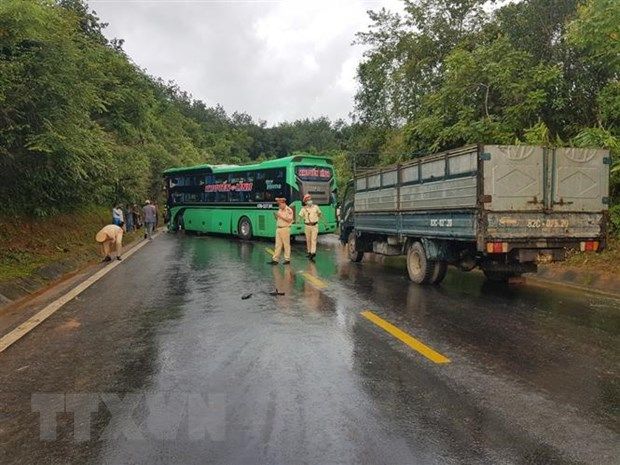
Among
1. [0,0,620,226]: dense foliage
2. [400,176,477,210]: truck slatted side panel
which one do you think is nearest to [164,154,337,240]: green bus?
[0,0,620,226]: dense foliage

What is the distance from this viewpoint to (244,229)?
74.5 feet

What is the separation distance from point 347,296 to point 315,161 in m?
12.6

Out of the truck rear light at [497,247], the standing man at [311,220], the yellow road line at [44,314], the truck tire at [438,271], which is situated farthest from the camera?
the standing man at [311,220]

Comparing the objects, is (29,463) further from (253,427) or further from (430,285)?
(430,285)

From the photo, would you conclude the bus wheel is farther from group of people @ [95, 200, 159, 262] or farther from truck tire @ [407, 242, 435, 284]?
truck tire @ [407, 242, 435, 284]

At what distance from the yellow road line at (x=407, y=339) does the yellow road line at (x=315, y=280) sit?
2.59 metres

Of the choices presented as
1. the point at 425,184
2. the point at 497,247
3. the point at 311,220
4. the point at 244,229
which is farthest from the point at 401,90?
the point at 497,247

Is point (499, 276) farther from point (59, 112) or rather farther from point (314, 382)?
point (59, 112)

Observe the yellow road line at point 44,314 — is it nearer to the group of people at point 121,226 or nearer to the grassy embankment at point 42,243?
the grassy embankment at point 42,243

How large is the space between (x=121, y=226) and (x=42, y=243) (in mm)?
3414

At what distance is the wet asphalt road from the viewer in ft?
11.1

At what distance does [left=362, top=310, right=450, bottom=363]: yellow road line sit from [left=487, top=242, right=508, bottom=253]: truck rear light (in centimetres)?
229

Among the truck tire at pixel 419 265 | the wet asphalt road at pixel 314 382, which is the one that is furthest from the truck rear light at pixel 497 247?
the truck tire at pixel 419 265

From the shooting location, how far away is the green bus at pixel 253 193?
66.7 ft
